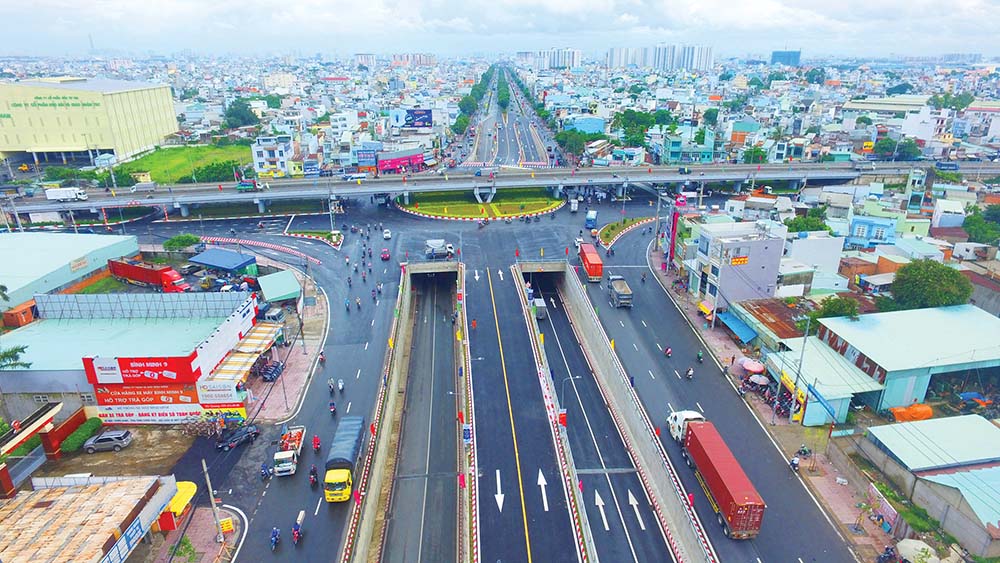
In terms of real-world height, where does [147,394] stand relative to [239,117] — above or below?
below

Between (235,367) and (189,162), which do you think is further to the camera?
(189,162)

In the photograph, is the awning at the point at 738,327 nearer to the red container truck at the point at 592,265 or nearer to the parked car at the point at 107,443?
the red container truck at the point at 592,265

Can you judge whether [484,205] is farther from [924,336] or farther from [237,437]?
[924,336]

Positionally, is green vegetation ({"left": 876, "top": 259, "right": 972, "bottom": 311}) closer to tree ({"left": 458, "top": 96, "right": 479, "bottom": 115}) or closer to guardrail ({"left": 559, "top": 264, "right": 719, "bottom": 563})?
guardrail ({"left": 559, "top": 264, "right": 719, "bottom": 563})

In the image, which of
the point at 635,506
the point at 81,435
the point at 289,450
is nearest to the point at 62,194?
the point at 81,435

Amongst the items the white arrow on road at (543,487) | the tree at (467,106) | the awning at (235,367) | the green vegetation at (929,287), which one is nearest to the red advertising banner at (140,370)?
the awning at (235,367)

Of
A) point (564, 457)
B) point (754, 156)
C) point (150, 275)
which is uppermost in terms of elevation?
point (754, 156)
